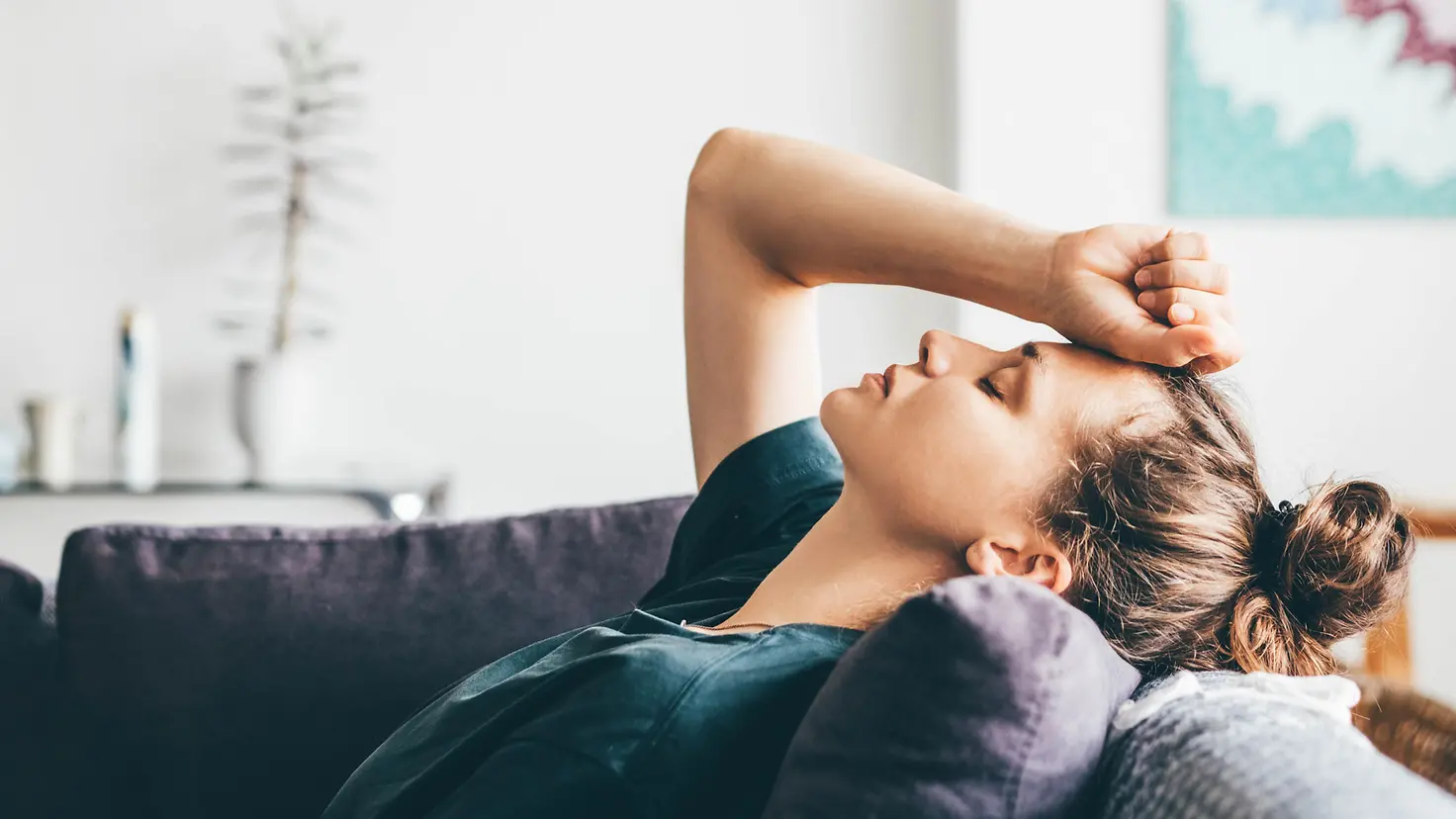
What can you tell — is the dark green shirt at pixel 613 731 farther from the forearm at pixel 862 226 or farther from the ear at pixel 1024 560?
the forearm at pixel 862 226

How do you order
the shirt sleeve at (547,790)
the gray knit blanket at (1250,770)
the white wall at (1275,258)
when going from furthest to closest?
the white wall at (1275,258), the shirt sleeve at (547,790), the gray knit blanket at (1250,770)

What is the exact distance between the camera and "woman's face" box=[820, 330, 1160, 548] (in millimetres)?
932

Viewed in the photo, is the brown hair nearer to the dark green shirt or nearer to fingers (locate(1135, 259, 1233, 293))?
fingers (locate(1135, 259, 1233, 293))

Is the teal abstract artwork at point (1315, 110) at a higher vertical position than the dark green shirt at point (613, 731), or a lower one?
higher

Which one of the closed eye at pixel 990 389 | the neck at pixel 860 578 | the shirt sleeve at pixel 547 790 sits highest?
the closed eye at pixel 990 389

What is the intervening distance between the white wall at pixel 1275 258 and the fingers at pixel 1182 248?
1542 millimetres

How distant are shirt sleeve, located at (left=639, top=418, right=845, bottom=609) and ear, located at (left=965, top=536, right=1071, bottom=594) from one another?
25 centimetres

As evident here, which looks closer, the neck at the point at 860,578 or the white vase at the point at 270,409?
the neck at the point at 860,578

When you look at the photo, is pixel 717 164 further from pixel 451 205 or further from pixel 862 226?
pixel 451 205

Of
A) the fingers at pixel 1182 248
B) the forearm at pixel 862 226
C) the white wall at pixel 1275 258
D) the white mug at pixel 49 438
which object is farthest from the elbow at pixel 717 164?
the white mug at pixel 49 438

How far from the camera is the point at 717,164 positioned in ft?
4.24

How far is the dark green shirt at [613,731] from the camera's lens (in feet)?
2.27

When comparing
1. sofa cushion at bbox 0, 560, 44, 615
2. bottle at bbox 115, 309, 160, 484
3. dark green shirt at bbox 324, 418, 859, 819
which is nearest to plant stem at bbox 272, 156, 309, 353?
bottle at bbox 115, 309, 160, 484

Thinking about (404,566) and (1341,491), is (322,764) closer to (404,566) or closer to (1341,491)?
(404,566)
